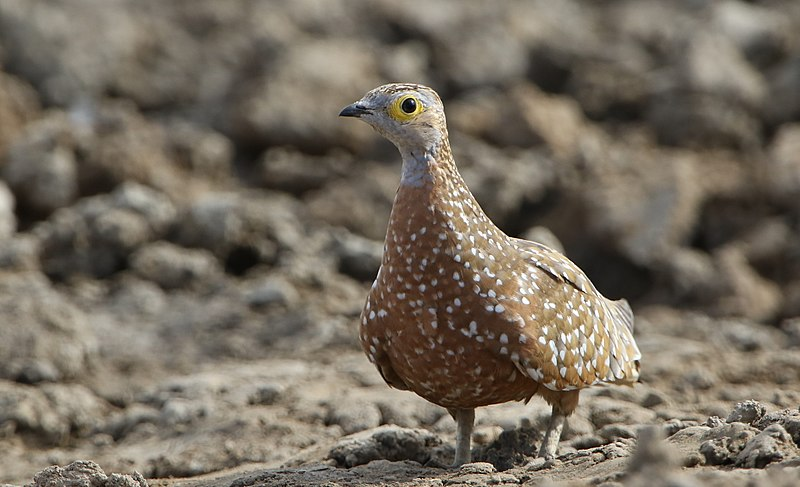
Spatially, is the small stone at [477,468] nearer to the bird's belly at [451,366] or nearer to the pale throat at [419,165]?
the bird's belly at [451,366]

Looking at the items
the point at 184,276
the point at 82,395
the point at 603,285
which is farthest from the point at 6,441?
the point at 603,285

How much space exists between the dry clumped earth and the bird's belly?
1.52 ft

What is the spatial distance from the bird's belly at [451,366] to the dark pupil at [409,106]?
1326 mm

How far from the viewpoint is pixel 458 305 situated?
7215 mm

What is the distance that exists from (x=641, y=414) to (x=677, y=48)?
36.7 feet

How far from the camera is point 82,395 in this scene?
1114 centimetres

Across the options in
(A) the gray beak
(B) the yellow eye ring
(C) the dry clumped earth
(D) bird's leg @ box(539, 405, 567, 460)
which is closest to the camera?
(B) the yellow eye ring

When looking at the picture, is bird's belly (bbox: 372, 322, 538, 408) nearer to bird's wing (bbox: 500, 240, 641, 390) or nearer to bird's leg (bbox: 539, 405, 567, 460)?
bird's wing (bbox: 500, 240, 641, 390)

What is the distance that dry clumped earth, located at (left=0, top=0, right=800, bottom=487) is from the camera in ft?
29.9

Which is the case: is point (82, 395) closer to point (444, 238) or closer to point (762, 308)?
point (444, 238)

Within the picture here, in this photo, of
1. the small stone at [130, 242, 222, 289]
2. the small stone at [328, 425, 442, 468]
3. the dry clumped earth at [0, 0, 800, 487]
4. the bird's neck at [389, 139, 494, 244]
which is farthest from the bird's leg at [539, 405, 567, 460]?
the small stone at [130, 242, 222, 289]

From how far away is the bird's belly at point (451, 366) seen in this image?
7.18 m

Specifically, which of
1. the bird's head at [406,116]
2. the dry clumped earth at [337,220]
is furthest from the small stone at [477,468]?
the bird's head at [406,116]

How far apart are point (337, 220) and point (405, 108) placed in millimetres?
7936
